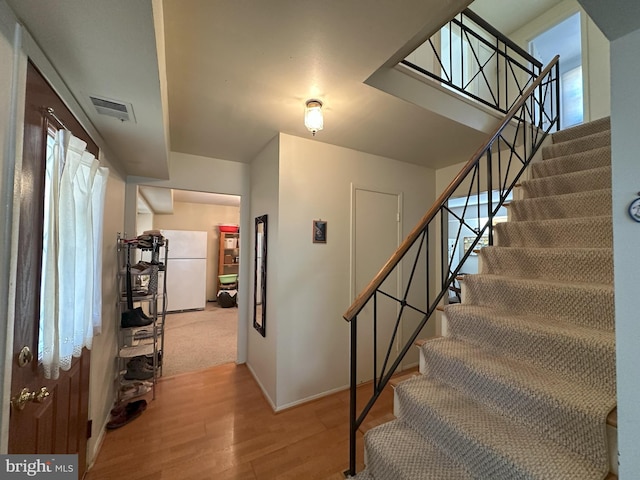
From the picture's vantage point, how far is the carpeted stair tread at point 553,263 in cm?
144

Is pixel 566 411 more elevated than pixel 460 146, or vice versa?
pixel 460 146

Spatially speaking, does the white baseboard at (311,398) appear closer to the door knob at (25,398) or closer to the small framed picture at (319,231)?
the small framed picture at (319,231)

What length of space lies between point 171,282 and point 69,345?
5.00 m

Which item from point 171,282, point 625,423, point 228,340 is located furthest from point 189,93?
point 171,282

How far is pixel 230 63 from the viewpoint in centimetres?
149

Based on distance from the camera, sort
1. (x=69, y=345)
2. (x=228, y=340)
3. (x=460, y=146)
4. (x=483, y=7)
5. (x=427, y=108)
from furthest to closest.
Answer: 1. (x=228, y=340)
2. (x=483, y=7)
3. (x=460, y=146)
4. (x=427, y=108)
5. (x=69, y=345)

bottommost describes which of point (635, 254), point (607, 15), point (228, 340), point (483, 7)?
point (228, 340)

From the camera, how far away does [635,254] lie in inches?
22.9

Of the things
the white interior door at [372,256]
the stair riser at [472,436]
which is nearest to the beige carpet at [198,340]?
the white interior door at [372,256]

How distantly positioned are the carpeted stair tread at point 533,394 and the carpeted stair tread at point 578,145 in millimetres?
2130

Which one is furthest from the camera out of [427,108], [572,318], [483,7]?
[483,7]

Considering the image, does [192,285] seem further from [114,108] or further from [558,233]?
[558,233]

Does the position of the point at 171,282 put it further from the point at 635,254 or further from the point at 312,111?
the point at 635,254

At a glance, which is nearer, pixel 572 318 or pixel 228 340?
pixel 572 318
